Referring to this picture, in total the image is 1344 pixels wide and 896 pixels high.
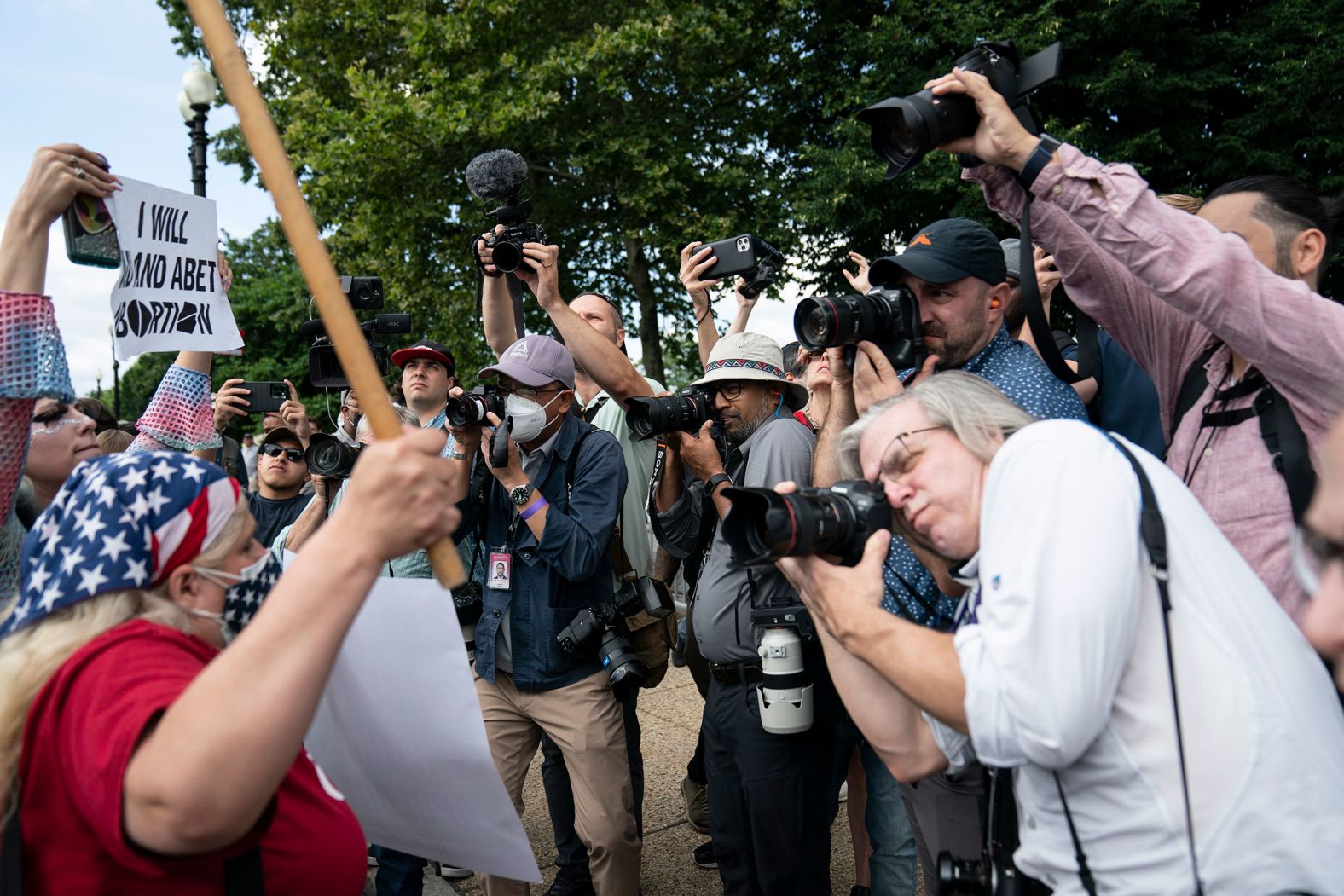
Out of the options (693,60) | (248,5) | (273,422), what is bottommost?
(273,422)

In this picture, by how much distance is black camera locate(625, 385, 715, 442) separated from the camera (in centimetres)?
334

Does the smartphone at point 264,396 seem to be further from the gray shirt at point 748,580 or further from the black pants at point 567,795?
the gray shirt at point 748,580

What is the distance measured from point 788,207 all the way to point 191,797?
13.1m

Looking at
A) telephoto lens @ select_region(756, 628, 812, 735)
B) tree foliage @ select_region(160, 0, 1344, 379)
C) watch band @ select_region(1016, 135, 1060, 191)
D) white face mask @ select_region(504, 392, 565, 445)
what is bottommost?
telephoto lens @ select_region(756, 628, 812, 735)

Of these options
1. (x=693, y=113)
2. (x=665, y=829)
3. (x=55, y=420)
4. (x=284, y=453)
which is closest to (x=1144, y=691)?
(x=55, y=420)

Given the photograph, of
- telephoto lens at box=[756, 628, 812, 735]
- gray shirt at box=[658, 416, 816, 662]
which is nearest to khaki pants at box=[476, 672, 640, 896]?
gray shirt at box=[658, 416, 816, 662]

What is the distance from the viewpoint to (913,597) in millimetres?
2557

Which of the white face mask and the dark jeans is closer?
the dark jeans

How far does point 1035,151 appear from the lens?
A: 220cm

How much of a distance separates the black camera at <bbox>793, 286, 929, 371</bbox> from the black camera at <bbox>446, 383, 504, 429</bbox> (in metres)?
1.34

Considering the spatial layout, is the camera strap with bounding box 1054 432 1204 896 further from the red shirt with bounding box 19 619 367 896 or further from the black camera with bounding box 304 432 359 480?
the black camera with bounding box 304 432 359 480

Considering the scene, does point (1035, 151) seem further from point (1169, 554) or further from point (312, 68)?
point (312, 68)

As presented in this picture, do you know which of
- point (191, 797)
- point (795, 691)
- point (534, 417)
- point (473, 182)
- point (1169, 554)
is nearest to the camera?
point (191, 797)

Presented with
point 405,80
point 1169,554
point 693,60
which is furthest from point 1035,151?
point 405,80
